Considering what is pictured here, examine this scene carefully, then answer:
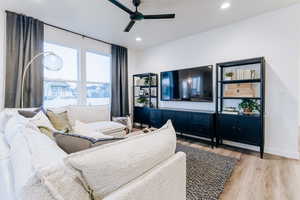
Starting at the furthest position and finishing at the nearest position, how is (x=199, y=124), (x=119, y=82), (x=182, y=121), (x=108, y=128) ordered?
(x=119, y=82) < (x=182, y=121) < (x=199, y=124) < (x=108, y=128)

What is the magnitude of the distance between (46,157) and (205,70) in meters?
3.42

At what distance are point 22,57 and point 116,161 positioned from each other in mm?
3371

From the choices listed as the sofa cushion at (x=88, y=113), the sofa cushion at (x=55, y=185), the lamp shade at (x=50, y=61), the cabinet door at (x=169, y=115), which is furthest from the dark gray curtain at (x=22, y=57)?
the sofa cushion at (x=55, y=185)

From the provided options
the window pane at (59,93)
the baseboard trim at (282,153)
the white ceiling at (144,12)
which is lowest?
the baseboard trim at (282,153)

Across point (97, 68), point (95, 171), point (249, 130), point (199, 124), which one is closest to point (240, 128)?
point (249, 130)

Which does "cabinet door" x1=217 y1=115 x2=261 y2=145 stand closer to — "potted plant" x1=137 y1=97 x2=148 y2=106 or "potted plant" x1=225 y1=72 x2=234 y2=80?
"potted plant" x1=225 y1=72 x2=234 y2=80

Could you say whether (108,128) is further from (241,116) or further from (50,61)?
(241,116)

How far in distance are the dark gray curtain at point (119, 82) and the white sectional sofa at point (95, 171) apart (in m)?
3.46

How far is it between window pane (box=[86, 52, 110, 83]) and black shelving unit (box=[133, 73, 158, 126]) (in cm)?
93

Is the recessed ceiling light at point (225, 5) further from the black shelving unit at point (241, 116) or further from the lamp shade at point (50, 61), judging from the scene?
the lamp shade at point (50, 61)

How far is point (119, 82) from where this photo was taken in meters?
4.63

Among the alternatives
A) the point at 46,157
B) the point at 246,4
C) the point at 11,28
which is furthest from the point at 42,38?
the point at 246,4

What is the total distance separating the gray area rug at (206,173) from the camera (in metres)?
1.72

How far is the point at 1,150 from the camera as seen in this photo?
1153 mm
